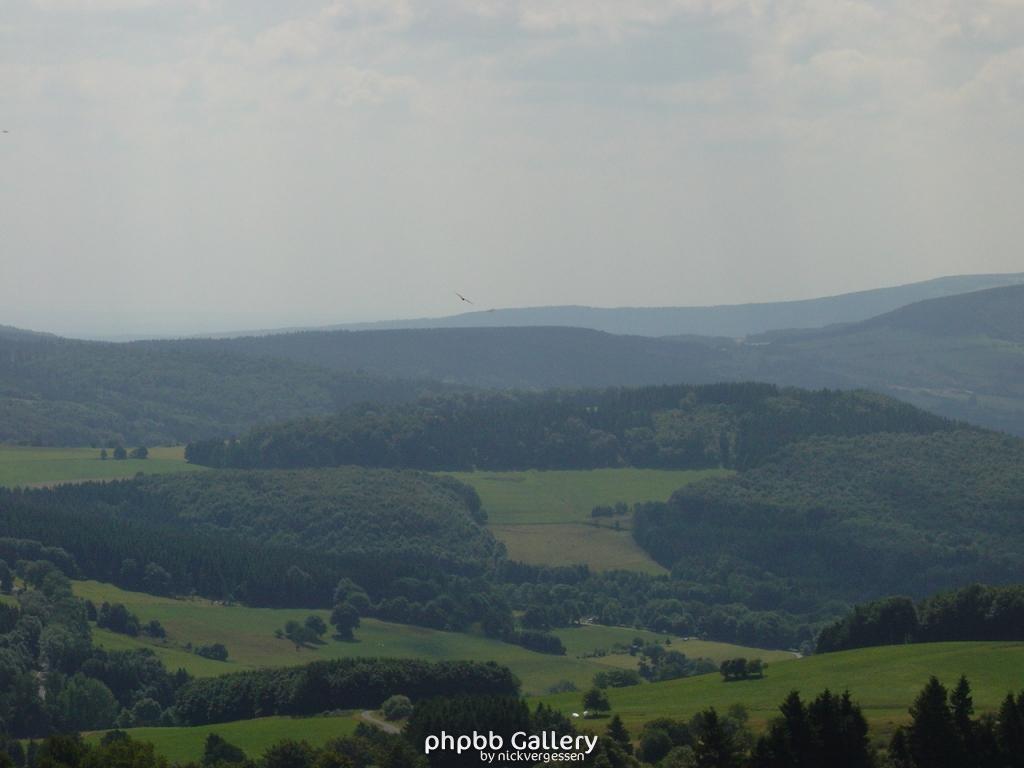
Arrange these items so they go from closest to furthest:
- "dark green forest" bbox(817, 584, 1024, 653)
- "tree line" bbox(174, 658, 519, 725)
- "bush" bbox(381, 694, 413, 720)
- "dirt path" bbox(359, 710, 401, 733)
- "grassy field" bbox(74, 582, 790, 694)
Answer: "dirt path" bbox(359, 710, 401, 733)
"bush" bbox(381, 694, 413, 720)
"tree line" bbox(174, 658, 519, 725)
"dark green forest" bbox(817, 584, 1024, 653)
"grassy field" bbox(74, 582, 790, 694)

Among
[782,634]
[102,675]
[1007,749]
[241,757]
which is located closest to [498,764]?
[241,757]

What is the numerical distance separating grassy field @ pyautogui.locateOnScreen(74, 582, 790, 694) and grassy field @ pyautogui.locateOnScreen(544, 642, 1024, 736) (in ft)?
109

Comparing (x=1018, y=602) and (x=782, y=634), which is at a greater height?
(x=1018, y=602)

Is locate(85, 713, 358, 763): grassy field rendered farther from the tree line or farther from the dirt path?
the tree line

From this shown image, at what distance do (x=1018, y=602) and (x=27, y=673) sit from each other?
66.7m

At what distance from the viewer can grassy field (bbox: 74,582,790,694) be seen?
480 feet

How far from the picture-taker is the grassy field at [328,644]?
146 m

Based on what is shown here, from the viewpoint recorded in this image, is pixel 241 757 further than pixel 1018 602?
No

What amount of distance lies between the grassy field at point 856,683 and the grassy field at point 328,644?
109ft

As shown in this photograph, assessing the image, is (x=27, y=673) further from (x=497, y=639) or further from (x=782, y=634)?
(x=782, y=634)

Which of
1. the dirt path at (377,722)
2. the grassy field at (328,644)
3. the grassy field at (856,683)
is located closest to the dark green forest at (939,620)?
the grassy field at (856,683)

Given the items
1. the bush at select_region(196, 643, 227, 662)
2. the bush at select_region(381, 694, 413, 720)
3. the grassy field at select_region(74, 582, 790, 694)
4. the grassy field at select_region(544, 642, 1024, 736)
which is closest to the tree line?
the bush at select_region(381, 694, 413, 720)

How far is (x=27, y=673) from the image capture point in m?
125

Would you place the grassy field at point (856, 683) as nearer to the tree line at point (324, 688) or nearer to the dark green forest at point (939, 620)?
the dark green forest at point (939, 620)
